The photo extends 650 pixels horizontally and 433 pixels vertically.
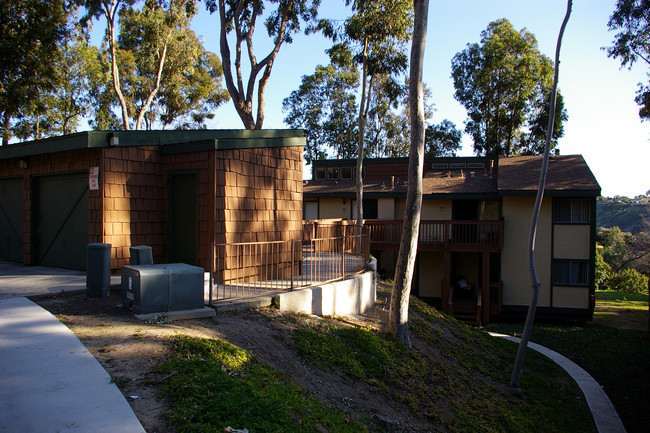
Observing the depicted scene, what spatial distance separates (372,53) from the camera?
19.1 m

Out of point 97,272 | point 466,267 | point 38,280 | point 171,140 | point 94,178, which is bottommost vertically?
point 466,267

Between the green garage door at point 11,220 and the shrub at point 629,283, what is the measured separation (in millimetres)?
35472

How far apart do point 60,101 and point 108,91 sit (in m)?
3.11

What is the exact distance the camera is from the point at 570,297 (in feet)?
58.2

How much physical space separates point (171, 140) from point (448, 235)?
1263 cm

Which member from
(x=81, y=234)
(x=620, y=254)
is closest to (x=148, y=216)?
(x=81, y=234)

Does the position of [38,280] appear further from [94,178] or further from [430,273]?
[430,273]

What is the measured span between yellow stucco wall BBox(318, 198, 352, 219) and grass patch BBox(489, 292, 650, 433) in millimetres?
9612

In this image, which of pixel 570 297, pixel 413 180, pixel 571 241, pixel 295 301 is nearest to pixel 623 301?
pixel 570 297

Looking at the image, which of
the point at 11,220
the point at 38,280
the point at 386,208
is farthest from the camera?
the point at 386,208

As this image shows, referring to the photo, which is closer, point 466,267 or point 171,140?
point 171,140

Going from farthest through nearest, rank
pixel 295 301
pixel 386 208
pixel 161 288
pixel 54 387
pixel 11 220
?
pixel 386 208 → pixel 11 220 → pixel 295 301 → pixel 161 288 → pixel 54 387

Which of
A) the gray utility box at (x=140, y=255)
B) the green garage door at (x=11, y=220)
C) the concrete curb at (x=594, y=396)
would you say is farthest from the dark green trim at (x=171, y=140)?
the concrete curb at (x=594, y=396)

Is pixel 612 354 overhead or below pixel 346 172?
below
